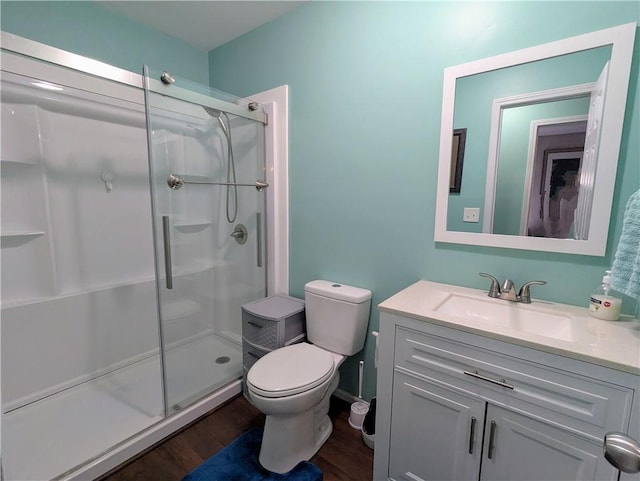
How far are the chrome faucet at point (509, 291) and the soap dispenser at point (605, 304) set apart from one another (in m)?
0.17

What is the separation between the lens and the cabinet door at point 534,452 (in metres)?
0.89

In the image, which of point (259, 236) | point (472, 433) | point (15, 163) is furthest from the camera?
point (259, 236)

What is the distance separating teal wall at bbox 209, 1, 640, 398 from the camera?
48.5 inches

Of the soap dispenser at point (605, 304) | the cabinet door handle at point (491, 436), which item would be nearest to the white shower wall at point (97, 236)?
the cabinet door handle at point (491, 436)

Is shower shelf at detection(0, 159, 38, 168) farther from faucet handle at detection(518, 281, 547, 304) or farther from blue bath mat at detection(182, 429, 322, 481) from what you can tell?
faucet handle at detection(518, 281, 547, 304)

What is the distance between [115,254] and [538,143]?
2.65m

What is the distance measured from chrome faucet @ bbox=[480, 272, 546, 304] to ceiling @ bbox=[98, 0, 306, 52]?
1.99 m

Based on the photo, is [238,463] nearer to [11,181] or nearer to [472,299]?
[472,299]

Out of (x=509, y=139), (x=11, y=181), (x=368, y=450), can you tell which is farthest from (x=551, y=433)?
(x=11, y=181)

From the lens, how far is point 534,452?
3.20ft

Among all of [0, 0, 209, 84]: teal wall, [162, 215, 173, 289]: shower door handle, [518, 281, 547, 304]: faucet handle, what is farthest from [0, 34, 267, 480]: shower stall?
[518, 281, 547, 304]: faucet handle

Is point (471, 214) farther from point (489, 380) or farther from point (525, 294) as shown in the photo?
point (489, 380)

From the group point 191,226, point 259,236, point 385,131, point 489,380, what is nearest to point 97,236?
point 191,226

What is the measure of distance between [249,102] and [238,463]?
213 cm
